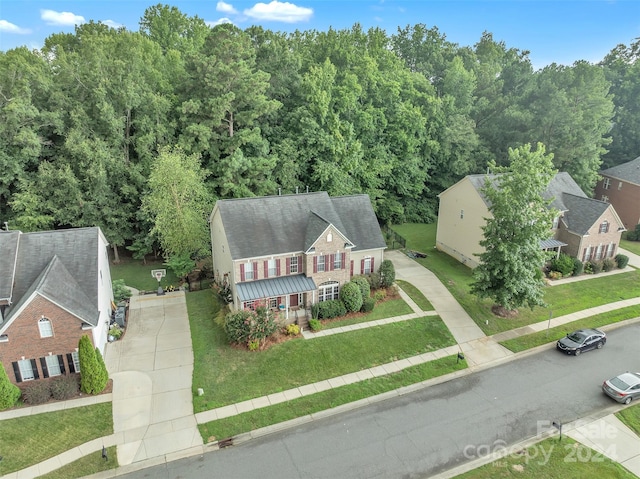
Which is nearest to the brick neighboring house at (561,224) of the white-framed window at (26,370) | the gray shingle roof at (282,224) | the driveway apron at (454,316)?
the driveway apron at (454,316)

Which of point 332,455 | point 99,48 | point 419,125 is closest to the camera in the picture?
point 332,455

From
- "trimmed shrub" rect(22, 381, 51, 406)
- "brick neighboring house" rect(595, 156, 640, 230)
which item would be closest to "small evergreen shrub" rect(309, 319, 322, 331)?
"trimmed shrub" rect(22, 381, 51, 406)

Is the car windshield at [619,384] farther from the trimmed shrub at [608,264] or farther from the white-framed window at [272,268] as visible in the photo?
the white-framed window at [272,268]

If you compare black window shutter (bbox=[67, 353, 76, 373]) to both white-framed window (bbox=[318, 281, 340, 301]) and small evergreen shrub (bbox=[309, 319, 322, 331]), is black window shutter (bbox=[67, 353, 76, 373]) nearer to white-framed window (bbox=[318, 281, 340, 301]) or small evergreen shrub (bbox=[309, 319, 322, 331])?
small evergreen shrub (bbox=[309, 319, 322, 331])

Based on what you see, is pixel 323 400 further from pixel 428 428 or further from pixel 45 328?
pixel 45 328

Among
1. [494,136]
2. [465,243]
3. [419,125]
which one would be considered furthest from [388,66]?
[465,243]

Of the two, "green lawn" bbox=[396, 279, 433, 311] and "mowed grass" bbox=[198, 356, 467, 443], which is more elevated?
"green lawn" bbox=[396, 279, 433, 311]

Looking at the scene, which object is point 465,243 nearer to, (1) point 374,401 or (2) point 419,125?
(2) point 419,125

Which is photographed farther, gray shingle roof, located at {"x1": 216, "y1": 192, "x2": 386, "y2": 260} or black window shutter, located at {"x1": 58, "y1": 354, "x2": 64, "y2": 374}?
gray shingle roof, located at {"x1": 216, "y1": 192, "x2": 386, "y2": 260}
